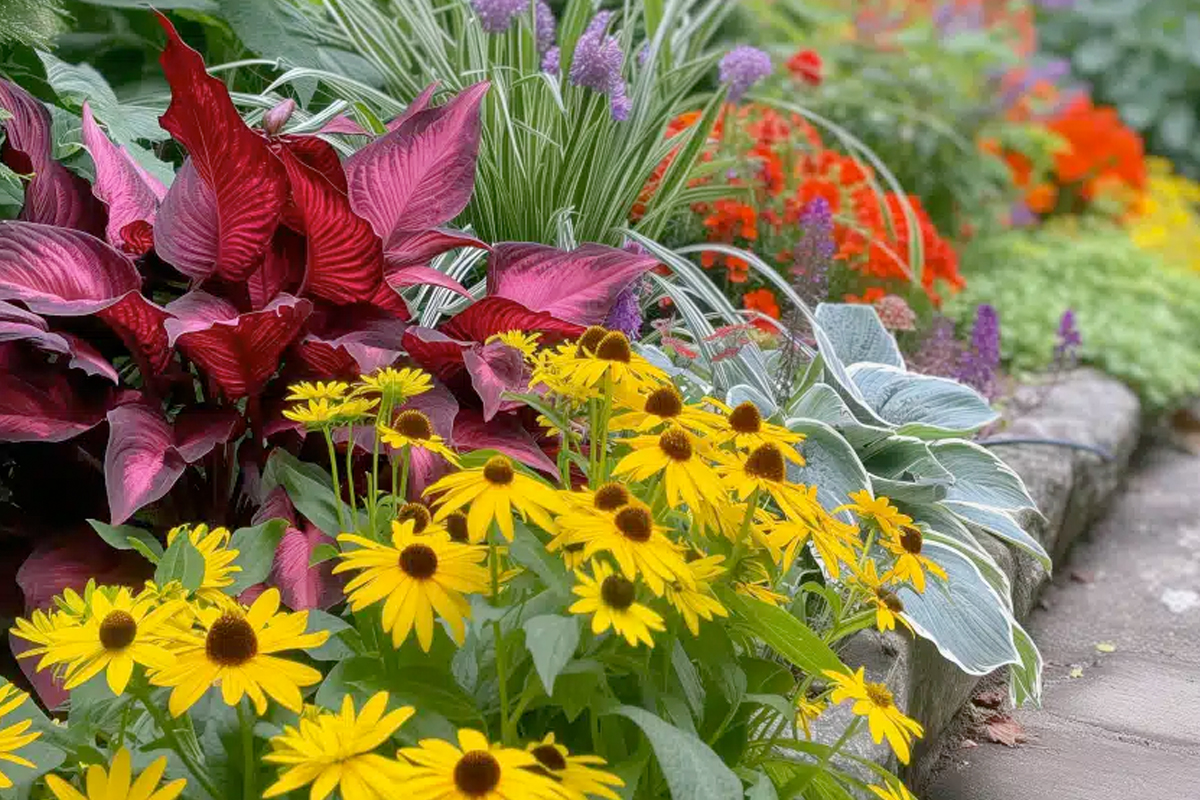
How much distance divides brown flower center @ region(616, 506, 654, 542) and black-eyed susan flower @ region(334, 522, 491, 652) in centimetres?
12

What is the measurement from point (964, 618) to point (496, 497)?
1.04 m

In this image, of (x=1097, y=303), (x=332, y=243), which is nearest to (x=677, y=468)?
(x=332, y=243)

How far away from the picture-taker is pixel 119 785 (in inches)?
41.4

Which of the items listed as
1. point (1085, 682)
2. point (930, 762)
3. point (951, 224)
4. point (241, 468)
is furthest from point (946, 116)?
point (241, 468)

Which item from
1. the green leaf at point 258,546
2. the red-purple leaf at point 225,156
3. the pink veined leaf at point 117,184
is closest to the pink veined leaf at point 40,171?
the pink veined leaf at point 117,184

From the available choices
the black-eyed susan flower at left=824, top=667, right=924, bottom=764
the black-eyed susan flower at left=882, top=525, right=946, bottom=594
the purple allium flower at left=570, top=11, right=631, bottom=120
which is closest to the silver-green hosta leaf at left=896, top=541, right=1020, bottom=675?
the black-eyed susan flower at left=882, top=525, right=946, bottom=594

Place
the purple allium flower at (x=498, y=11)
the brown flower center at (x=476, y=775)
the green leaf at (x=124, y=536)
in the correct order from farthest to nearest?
1. the purple allium flower at (x=498, y=11)
2. the green leaf at (x=124, y=536)
3. the brown flower center at (x=476, y=775)

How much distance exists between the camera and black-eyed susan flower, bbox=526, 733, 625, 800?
3.37ft

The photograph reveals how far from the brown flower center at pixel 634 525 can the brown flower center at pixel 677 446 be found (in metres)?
0.09

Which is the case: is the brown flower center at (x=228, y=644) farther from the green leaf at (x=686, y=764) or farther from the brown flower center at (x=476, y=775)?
the green leaf at (x=686, y=764)

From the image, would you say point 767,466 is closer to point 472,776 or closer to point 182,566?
point 472,776

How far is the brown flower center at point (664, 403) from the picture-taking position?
1.28 meters

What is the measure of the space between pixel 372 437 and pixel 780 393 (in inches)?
34.9

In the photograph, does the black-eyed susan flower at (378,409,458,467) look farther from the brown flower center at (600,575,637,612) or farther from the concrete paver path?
the concrete paver path
